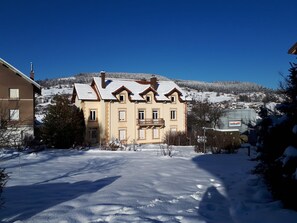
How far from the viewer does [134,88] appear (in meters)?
40.1

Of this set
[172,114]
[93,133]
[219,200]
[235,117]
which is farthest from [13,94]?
[219,200]

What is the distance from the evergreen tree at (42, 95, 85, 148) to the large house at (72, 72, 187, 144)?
1066 cm

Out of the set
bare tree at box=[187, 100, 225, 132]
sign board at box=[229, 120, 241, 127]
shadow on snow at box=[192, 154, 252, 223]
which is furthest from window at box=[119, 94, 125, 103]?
shadow on snow at box=[192, 154, 252, 223]

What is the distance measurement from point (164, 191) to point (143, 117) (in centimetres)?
3135

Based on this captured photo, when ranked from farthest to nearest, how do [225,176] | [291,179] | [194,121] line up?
[194,121]
[225,176]
[291,179]

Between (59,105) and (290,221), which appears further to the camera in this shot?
(59,105)

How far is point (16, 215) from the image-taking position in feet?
18.2

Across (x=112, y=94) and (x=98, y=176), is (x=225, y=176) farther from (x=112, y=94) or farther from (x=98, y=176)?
(x=112, y=94)

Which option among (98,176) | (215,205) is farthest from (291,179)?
(98,176)

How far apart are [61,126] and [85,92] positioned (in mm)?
13948

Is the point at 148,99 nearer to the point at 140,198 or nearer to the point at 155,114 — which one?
the point at 155,114

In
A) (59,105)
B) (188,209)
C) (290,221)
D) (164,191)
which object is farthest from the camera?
(59,105)

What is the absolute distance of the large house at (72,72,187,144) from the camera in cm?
3700

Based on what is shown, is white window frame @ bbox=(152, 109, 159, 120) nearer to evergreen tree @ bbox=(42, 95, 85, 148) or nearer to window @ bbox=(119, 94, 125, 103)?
window @ bbox=(119, 94, 125, 103)
